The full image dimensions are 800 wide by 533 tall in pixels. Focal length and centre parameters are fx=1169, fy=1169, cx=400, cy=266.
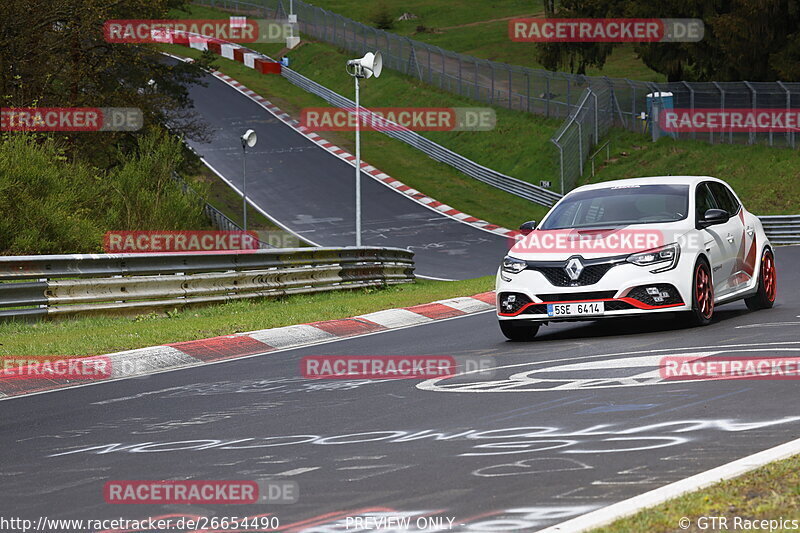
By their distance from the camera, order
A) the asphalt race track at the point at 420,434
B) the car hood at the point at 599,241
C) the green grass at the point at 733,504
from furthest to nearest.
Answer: the car hood at the point at 599,241 < the asphalt race track at the point at 420,434 < the green grass at the point at 733,504

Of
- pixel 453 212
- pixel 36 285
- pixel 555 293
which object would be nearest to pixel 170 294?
pixel 36 285

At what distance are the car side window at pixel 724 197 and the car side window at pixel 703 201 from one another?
15 centimetres

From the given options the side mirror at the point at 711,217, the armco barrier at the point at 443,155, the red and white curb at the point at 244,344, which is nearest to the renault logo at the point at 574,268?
the side mirror at the point at 711,217

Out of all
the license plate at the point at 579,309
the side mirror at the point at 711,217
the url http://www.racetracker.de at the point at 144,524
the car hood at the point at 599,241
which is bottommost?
the url http://www.racetracker.de at the point at 144,524

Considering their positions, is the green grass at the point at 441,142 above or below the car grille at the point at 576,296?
above

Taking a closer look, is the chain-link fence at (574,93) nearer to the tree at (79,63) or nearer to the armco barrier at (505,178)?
the armco barrier at (505,178)

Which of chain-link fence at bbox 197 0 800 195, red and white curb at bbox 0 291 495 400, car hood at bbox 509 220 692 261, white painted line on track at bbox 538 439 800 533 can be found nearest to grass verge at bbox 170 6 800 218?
chain-link fence at bbox 197 0 800 195

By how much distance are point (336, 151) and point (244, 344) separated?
4134cm

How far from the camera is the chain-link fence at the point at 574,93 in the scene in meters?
43.2

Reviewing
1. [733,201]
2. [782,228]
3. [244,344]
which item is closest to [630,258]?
[733,201]

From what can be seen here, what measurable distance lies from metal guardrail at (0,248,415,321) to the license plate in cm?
714

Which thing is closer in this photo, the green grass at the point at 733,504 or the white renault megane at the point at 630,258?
the green grass at the point at 733,504

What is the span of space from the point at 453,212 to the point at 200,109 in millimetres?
23397

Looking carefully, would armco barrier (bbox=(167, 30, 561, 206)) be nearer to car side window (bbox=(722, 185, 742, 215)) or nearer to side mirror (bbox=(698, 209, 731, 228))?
car side window (bbox=(722, 185, 742, 215))
